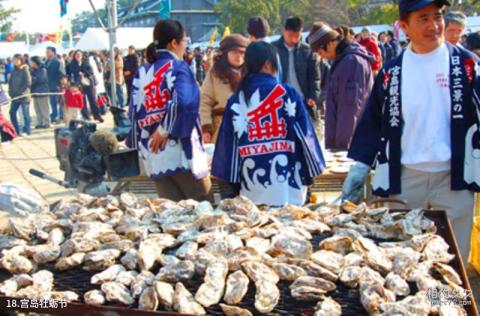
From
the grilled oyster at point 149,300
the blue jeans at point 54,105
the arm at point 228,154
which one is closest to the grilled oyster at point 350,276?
the grilled oyster at point 149,300

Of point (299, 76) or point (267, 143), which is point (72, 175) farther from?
point (299, 76)

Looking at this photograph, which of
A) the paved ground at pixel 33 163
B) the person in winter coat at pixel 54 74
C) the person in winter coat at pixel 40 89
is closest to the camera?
the paved ground at pixel 33 163

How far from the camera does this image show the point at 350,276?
1.92 metres

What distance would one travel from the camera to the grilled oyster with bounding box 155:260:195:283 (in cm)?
196

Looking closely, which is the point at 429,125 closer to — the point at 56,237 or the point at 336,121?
the point at 56,237

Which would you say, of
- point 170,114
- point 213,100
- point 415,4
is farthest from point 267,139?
point 213,100

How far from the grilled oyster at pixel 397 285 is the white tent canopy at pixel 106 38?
2146 centimetres

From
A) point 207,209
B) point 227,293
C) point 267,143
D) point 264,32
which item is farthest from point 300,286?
point 264,32

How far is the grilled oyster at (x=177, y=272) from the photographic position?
1.96 meters

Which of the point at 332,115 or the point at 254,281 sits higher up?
the point at 332,115

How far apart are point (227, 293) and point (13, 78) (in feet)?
41.5

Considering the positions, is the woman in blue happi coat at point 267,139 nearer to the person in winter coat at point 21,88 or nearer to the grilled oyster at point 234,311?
the grilled oyster at point 234,311

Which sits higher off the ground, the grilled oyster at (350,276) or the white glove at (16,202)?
the white glove at (16,202)

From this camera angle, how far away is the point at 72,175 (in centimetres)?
448
